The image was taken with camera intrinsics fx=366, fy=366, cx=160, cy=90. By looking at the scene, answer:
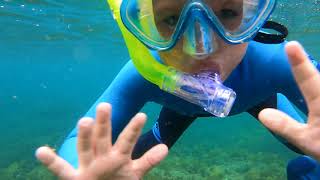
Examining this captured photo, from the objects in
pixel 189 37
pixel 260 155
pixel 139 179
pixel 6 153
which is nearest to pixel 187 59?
pixel 189 37

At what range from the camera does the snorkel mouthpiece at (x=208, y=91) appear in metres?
2.98

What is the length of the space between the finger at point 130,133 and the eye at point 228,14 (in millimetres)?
1153

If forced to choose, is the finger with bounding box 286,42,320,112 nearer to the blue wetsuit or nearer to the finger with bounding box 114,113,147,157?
the finger with bounding box 114,113,147,157

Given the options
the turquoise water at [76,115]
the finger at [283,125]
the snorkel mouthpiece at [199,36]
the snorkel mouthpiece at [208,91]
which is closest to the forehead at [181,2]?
the snorkel mouthpiece at [199,36]

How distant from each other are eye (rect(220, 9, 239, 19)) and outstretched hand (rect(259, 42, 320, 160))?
99cm

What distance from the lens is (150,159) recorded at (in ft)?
8.82

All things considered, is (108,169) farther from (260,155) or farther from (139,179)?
(260,155)

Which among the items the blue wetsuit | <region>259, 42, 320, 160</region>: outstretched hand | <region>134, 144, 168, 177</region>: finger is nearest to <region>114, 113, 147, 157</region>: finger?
<region>134, 144, 168, 177</region>: finger

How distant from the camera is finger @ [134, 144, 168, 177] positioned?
267cm

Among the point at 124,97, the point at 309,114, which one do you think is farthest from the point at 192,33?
the point at 124,97

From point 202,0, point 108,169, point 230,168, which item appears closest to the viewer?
point 108,169

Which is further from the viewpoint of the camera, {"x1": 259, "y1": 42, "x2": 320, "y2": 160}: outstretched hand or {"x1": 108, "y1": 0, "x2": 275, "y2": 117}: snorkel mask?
{"x1": 108, "y1": 0, "x2": 275, "y2": 117}: snorkel mask

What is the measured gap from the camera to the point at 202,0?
9.62 feet

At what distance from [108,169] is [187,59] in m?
1.12
